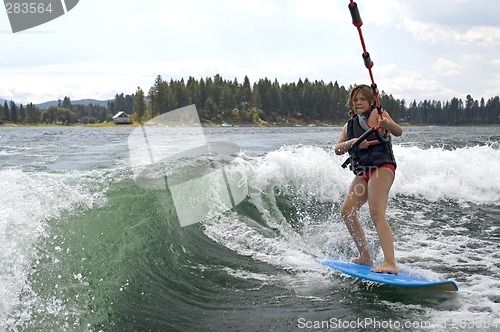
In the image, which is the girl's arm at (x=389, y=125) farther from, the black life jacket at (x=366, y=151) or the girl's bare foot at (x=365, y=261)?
the girl's bare foot at (x=365, y=261)

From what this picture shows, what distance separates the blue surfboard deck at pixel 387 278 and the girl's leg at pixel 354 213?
0.62 ft

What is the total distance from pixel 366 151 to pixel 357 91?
27.1 inches

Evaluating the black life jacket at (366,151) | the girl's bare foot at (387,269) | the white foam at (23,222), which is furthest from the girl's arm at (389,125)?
the white foam at (23,222)

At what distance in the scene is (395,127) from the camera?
5.02m

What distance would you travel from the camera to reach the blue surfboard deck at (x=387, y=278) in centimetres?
459

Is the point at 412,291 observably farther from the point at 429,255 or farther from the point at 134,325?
the point at 134,325

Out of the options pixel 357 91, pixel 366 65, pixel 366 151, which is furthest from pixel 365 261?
pixel 366 65

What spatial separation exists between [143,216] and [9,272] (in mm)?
2428

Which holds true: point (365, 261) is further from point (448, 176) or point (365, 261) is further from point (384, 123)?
point (448, 176)

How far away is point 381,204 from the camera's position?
209 inches

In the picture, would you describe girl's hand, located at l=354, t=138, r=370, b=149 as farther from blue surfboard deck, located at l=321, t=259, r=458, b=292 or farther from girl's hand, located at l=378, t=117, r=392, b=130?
blue surfboard deck, located at l=321, t=259, r=458, b=292

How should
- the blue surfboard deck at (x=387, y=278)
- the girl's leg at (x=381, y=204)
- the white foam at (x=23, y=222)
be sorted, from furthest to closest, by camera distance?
the girl's leg at (x=381, y=204), the blue surfboard deck at (x=387, y=278), the white foam at (x=23, y=222)

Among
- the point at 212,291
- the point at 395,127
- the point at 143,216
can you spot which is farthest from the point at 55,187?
the point at 395,127

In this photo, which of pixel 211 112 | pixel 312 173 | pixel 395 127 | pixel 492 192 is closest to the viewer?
pixel 395 127
